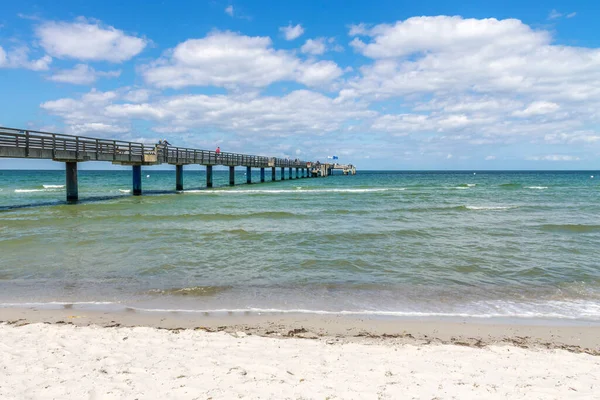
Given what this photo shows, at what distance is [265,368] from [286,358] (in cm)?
37

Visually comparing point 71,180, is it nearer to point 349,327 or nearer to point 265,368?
point 349,327

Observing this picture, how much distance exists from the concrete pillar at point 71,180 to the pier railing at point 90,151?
2.42 ft

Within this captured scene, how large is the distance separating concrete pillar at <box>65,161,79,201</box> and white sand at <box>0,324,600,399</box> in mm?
21923

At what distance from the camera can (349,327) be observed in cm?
597

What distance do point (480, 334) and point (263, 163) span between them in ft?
172

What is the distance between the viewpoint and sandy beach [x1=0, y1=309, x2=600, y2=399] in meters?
3.96

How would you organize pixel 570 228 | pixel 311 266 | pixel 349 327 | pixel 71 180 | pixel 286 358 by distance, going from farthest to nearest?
1. pixel 71 180
2. pixel 570 228
3. pixel 311 266
4. pixel 349 327
5. pixel 286 358

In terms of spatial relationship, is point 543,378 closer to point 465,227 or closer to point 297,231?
point 297,231

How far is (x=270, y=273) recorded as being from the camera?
909 centimetres

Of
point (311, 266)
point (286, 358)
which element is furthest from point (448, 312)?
point (311, 266)

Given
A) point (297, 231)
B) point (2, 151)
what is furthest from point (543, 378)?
point (2, 151)

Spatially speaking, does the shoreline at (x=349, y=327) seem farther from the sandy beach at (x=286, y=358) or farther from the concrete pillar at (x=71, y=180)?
the concrete pillar at (x=71, y=180)

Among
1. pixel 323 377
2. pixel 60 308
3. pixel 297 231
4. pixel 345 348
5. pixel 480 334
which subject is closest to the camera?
pixel 323 377

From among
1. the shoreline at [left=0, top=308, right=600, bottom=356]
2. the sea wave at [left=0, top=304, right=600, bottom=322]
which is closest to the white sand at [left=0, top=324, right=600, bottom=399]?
the shoreline at [left=0, top=308, right=600, bottom=356]
